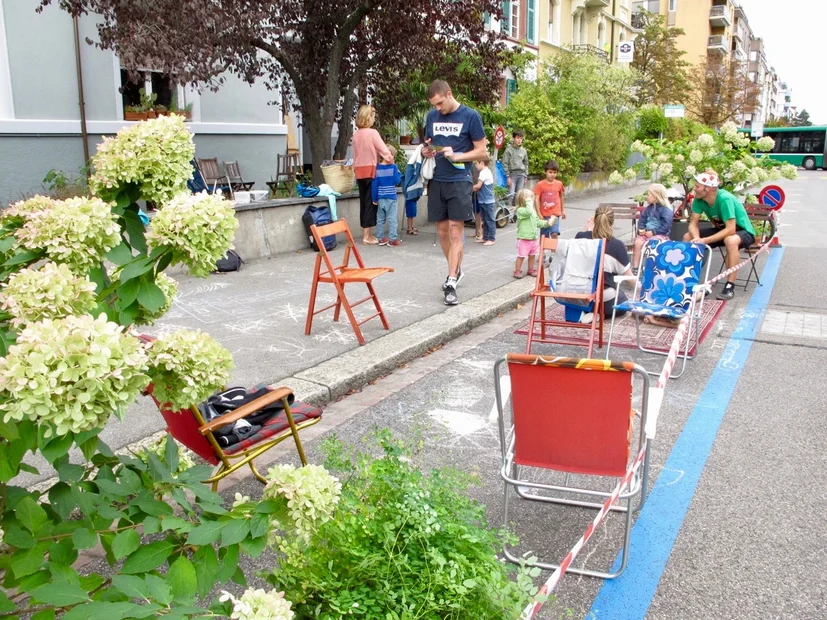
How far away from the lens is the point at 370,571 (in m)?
2.17

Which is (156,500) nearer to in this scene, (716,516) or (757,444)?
(716,516)

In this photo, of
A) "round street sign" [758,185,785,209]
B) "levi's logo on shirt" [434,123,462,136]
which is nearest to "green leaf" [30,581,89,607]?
"levi's logo on shirt" [434,123,462,136]

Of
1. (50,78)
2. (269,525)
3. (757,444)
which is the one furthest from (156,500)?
(50,78)

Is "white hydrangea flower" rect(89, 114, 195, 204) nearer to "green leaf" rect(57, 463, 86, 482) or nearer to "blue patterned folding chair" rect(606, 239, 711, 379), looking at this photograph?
"green leaf" rect(57, 463, 86, 482)

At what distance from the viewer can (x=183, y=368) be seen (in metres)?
2.04

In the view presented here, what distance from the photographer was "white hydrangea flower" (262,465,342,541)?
2.08 metres

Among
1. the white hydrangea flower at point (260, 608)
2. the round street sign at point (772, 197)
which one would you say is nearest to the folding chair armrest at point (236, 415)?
the white hydrangea flower at point (260, 608)

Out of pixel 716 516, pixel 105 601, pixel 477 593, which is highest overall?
pixel 105 601

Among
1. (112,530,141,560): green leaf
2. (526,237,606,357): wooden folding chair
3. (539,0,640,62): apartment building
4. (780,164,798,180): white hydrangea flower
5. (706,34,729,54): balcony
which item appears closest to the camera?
(112,530,141,560): green leaf

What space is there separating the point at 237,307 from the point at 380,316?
1700mm

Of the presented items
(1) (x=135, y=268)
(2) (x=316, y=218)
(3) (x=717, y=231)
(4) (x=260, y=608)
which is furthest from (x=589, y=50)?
(4) (x=260, y=608)

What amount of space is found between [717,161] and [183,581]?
10232mm

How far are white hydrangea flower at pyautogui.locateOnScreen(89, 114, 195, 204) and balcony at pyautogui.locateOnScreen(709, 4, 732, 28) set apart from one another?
3196 inches

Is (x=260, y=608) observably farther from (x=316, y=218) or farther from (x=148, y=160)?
(x=316, y=218)
